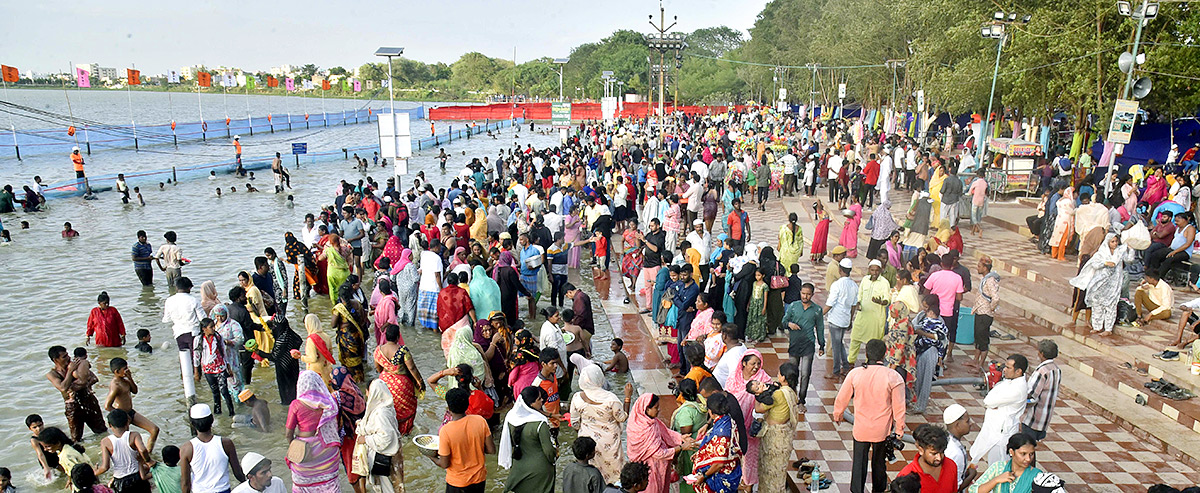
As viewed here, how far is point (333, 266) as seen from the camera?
33.8ft

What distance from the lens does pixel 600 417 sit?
17.2 ft

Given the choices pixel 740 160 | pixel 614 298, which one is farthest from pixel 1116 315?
pixel 740 160

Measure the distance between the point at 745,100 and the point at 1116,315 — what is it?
79816mm

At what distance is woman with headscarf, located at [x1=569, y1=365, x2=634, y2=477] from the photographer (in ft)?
17.1

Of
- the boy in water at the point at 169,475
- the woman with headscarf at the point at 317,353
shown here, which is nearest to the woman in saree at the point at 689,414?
the woman with headscarf at the point at 317,353

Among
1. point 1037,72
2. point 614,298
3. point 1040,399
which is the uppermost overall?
point 1037,72

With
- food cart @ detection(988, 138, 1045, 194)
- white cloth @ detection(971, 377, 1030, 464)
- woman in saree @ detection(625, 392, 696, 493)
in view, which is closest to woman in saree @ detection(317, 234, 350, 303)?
woman in saree @ detection(625, 392, 696, 493)

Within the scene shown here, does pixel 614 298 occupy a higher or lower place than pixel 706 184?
lower

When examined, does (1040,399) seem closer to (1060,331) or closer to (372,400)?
(1060,331)

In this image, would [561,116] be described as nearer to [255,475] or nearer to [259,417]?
[259,417]

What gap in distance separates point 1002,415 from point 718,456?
213cm

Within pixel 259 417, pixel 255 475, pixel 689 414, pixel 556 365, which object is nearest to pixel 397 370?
pixel 556 365

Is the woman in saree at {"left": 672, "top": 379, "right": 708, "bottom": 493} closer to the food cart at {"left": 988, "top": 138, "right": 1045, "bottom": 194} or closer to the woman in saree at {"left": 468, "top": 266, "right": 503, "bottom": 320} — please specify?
the woman in saree at {"left": 468, "top": 266, "right": 503, "bottom": 320}

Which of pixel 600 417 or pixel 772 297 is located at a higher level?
pixel 600 417
